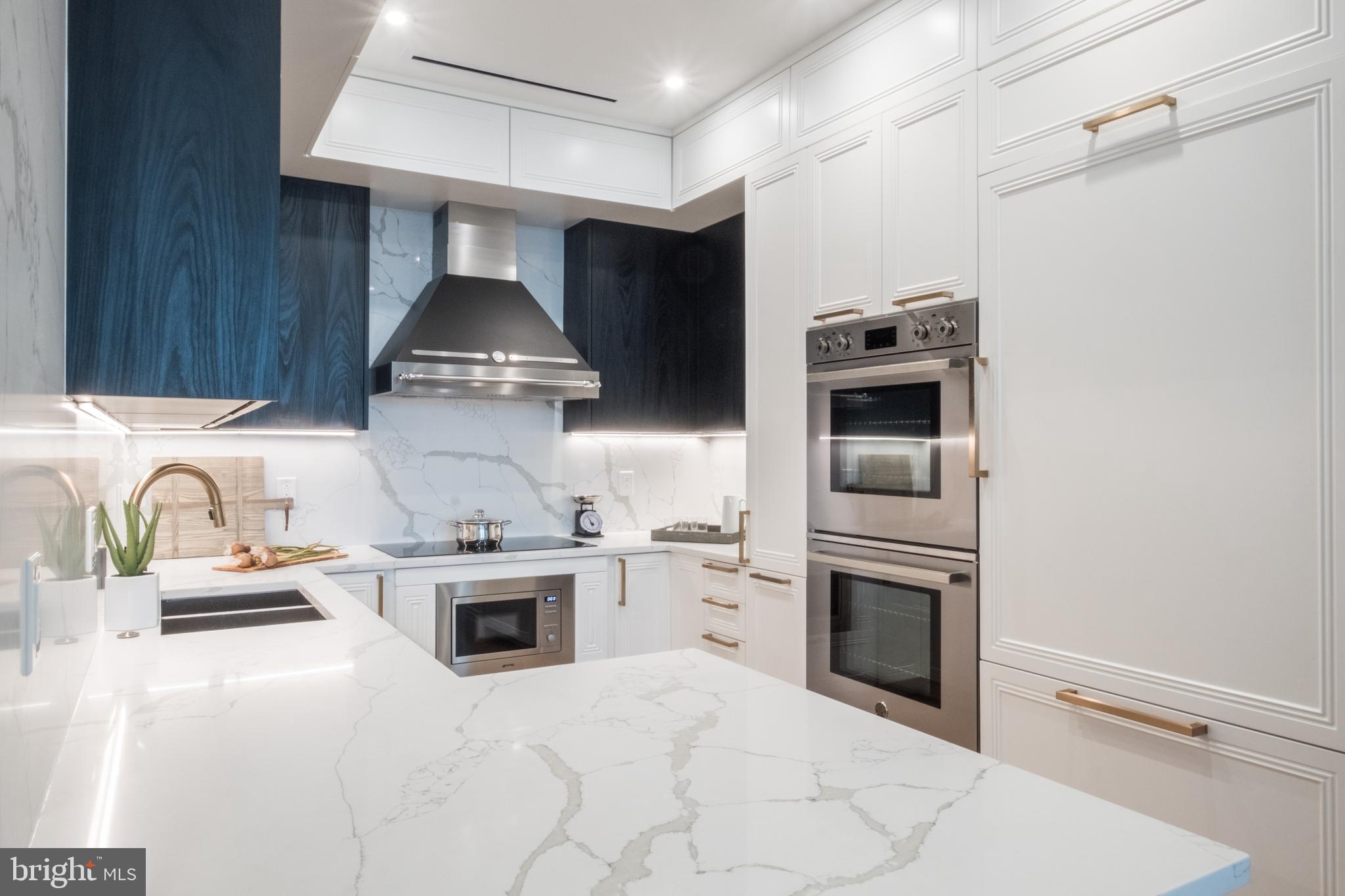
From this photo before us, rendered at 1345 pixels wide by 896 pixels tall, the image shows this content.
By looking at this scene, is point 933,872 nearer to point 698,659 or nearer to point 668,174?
point 698,659

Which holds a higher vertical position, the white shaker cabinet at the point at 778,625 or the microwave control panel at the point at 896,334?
the microwave control panel at the point at 896,334

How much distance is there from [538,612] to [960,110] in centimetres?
246

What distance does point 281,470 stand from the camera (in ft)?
11.7

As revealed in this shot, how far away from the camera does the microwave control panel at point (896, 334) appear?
7.69 ft

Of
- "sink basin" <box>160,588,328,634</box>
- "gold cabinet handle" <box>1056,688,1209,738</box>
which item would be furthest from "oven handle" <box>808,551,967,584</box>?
"sink basin" <box>160,588,328,634</box>

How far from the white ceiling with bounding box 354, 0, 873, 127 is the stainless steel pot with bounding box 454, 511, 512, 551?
5.83 feet

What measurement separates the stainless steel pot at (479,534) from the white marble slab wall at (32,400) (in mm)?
2353

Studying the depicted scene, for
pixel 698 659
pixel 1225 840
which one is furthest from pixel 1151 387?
pixel 698 659

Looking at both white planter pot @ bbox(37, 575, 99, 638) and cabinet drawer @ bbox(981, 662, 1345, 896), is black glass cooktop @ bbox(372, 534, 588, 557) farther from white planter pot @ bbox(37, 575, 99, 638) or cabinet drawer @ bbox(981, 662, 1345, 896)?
cabinet drawer @ bbox(981, 662, 1345, 896)

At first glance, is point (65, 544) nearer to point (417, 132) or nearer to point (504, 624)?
point (504, 624)

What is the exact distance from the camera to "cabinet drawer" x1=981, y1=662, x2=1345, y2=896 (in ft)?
5.28

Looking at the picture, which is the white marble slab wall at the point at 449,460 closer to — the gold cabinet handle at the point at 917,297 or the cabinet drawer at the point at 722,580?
the cabinet drawer at the point at 722,580

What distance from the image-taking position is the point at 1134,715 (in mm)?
1892

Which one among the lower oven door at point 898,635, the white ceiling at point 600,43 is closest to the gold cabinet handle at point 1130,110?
the white ceiling at point 600,43
